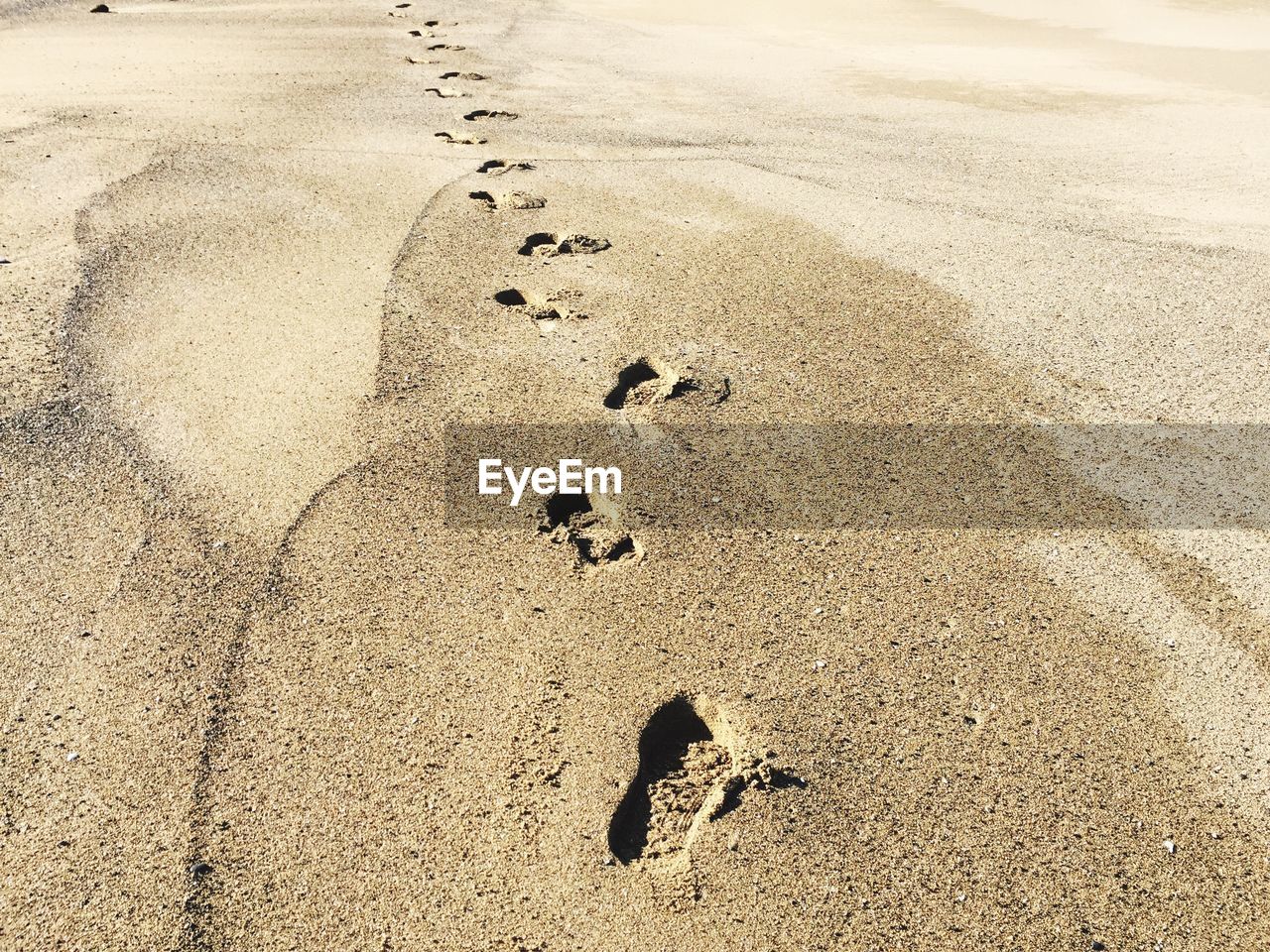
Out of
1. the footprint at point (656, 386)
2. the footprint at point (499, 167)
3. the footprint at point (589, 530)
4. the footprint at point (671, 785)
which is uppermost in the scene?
the footprint at point (499, 167)

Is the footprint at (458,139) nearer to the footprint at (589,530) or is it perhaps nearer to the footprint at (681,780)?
the footprint at (589,530)

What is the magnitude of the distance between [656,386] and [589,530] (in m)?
0.82

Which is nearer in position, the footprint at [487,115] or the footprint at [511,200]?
the footprint at [511,200]

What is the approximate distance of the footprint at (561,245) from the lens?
4.32 meters

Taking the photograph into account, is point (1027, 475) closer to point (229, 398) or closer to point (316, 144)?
point (229, 398)

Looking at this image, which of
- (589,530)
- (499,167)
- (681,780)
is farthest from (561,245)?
(681,780)

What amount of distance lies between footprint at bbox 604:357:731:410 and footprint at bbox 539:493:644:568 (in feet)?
1.70

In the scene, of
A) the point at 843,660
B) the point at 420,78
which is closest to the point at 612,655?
the point at 843,660

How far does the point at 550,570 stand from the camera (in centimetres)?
257

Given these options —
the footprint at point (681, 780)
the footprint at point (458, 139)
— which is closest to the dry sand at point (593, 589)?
the footprint at point (681, 780)

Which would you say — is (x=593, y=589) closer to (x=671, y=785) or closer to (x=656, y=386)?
(x=671, y=785)

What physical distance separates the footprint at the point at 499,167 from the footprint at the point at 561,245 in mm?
972

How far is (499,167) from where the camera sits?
17.5ft

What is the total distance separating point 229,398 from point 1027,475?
259cm
